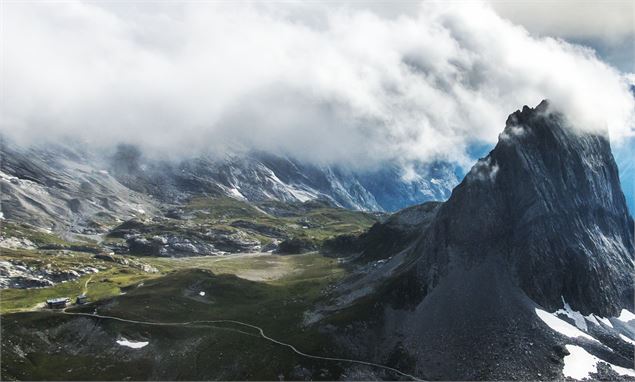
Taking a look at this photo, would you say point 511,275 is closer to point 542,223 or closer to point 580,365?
point 542,223

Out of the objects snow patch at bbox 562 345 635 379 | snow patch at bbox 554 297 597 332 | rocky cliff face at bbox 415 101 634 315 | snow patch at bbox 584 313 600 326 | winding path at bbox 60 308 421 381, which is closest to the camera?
snow patch at bbox 562 345 635 379

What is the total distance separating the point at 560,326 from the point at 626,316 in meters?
30.7

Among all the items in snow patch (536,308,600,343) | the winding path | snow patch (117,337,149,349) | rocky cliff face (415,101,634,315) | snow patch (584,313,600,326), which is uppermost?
rocky cliff face (415,101,634,315)

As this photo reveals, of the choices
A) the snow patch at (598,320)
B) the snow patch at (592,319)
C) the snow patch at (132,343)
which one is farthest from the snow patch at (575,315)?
the snow patch at (132,343)

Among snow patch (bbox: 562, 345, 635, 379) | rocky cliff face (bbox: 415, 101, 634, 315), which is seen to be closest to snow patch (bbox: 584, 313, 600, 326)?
rocky cliff face (bbox: 415, 101, 634, 315)

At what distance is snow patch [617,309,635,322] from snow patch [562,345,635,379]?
1140 inches

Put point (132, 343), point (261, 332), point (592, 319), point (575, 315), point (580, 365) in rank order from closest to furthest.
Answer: point (580, 365)
point (132, 343)
point (575, 315)
point (592, 319)
point (261, 332)

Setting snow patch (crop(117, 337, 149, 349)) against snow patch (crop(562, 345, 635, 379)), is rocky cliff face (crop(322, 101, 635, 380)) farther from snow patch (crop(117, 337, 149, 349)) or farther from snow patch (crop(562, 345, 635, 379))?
snow patch (crop(117, 337, 149, 349))

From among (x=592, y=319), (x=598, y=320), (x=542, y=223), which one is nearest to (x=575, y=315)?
(x=592, y=319)

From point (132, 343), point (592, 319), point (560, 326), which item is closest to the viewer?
point (560, 326)

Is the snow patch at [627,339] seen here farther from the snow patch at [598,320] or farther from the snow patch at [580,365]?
the snow patch at [580,365]

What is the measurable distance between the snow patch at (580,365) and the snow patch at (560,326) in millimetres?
5206

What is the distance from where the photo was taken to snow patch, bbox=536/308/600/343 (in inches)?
4924

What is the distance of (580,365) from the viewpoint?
115 m
